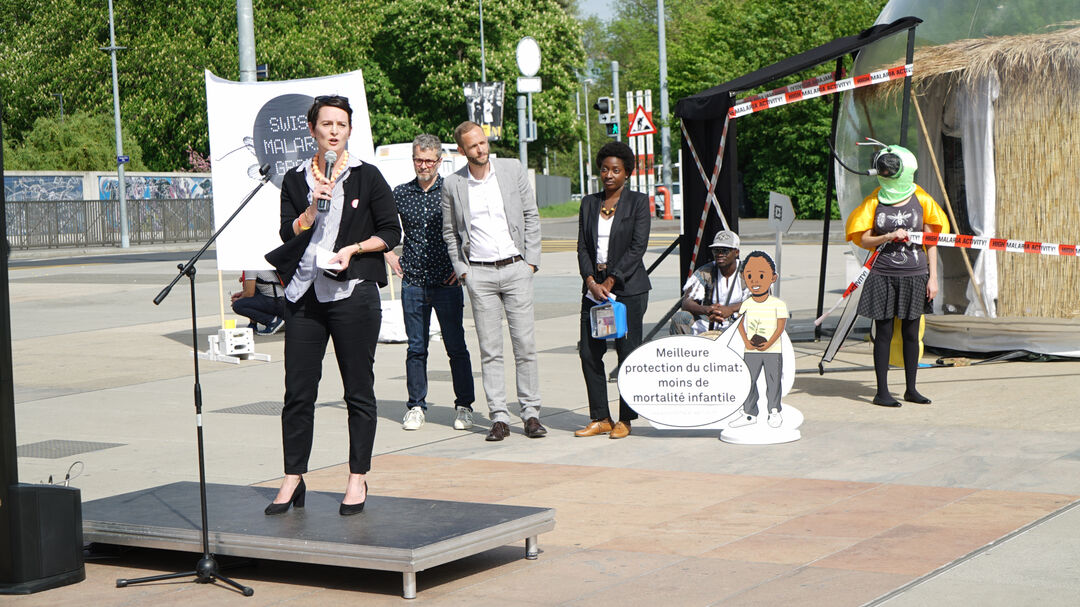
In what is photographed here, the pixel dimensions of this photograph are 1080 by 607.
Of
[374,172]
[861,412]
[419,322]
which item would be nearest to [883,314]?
[861,412]

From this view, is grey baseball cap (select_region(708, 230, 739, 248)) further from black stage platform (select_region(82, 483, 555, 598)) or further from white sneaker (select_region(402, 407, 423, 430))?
black stage platform (select_region(82, 483, 555, 598))

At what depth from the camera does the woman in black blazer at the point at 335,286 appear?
5.39 meters

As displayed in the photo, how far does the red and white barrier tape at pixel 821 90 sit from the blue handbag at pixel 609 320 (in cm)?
255

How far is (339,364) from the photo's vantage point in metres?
5.45

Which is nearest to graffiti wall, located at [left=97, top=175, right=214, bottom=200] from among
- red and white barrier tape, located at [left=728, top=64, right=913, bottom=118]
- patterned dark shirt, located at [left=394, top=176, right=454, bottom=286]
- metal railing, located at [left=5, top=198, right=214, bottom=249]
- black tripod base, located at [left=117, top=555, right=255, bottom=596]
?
metal railing, located at [left=5, top=198, right=214, bottom=249]

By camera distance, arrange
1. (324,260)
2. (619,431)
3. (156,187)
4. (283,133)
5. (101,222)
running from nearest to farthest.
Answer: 1. (324,260)
2. (619,431)
3. (283,133)
4. (101,222)
5. (156,187)

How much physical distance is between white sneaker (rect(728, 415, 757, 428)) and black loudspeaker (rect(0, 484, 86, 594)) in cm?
412

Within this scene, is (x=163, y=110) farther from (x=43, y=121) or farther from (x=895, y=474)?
(x=895, y=474)

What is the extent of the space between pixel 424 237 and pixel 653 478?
2.62 metres

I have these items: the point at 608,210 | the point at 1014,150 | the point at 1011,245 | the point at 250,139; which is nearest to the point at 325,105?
the point at 608,210

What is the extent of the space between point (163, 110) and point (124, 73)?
1986 mm

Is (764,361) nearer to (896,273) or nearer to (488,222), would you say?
(896,273)

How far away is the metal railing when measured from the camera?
1563 inches

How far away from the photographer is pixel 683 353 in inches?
314
